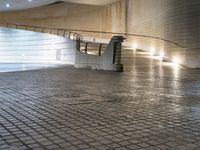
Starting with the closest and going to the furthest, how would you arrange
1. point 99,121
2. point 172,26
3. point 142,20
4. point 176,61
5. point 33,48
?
point 99,121
point 176,61
point 172,26
point 142,20
point 33,48

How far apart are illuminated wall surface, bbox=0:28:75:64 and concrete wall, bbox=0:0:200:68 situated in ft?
19.2

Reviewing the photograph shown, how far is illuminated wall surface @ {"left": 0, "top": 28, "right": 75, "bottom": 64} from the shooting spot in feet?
82.9

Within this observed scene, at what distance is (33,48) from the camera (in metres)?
30.1

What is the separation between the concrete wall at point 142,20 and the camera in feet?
59.0

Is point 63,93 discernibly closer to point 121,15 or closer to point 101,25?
point 121,15

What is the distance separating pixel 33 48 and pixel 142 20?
1070cm

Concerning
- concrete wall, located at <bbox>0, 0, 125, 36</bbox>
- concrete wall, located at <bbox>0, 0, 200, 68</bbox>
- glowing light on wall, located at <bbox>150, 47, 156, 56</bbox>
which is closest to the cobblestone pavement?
concrete wall, located at <bbox>0, 0, 200, 68</bbox>

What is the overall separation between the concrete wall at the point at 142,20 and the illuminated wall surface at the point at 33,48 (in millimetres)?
5840

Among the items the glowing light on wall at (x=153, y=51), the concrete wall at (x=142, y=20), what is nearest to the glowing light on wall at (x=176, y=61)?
the concrete wall at (x=142, y=20)

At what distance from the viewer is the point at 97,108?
204 inches

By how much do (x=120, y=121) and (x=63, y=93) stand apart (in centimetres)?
285

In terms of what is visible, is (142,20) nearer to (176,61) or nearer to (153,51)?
(153,51)

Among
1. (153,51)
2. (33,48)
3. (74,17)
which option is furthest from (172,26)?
(74,17)

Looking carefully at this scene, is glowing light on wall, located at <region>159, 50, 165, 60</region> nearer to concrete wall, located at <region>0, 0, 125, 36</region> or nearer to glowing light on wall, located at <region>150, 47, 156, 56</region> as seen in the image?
glowing light on wall, located at <region>150, 47, 156, 56</region>
